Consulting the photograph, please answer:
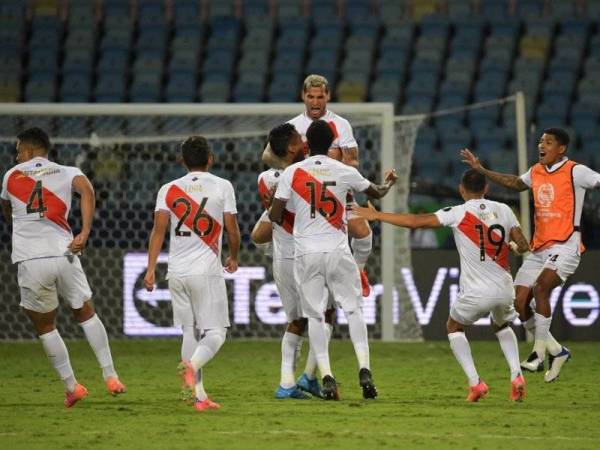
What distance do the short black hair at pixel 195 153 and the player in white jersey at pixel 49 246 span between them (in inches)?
28.5

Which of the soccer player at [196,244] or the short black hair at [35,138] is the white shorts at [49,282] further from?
the short black hair at [35,138]

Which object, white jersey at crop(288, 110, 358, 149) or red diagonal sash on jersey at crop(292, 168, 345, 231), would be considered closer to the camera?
red diagonal sash on jersey at crop(292, 168, 345, 231)

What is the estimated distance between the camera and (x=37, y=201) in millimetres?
9094

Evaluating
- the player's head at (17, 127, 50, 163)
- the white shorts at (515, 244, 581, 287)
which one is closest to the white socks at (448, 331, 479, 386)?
the white shorts at (515, 244, 581, 287)

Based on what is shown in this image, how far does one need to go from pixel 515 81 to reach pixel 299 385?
Answer: 1185 cm

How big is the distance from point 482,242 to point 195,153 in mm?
1992

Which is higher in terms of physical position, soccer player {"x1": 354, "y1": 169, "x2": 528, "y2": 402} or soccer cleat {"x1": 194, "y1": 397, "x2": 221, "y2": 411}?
soccer player {"x1": 354, "y1": 169, "x2": 528, "y2": 402}

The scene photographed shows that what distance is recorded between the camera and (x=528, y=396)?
9523mm

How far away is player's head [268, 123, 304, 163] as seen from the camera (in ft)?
30.4

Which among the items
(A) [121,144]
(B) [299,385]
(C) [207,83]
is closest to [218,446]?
(B) [299,385]

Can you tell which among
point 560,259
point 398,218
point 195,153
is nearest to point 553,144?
point 560,259

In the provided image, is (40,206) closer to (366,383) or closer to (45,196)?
(45,196)

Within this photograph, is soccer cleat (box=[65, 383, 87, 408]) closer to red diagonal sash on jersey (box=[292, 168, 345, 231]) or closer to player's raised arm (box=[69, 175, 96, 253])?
player's raised arm (box=[69, 175, 96, 253])

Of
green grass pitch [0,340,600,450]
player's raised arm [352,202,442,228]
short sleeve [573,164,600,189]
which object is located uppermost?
short sleeve [573,164,600,189]
